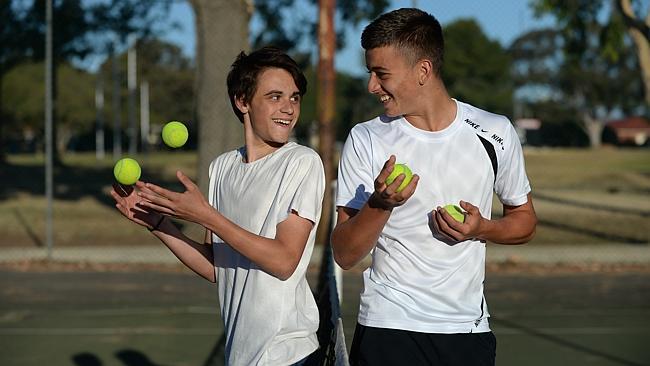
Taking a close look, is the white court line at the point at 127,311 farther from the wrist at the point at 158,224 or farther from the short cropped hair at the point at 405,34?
the short cropped hair at the point at 405,34

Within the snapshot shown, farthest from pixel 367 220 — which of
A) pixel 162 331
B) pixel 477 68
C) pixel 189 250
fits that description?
pixel 477 68

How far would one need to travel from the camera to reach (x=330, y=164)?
595 inches

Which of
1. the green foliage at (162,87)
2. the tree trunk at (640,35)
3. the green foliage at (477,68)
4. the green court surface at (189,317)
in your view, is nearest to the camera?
the green court surface at (189,317)

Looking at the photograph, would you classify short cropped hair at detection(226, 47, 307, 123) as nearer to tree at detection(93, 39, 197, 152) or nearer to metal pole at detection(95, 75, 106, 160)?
metal pole at detection(95, 75, 106, 160)

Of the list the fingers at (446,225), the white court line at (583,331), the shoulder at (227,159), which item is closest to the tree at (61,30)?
the white court line at (583,331)

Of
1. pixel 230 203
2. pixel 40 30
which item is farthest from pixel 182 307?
pixel 40 30

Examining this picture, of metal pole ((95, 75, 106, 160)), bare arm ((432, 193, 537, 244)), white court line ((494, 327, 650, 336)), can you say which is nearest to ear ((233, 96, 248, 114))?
bare arm ((432, 193, 537, 244))

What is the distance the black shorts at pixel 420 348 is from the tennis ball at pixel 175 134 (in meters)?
0.87

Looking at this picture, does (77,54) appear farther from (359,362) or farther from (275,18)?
(359,362)

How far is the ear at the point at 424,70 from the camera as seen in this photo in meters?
3.45

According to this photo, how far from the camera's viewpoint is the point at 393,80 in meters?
3.41

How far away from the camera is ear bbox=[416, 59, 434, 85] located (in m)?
3.45

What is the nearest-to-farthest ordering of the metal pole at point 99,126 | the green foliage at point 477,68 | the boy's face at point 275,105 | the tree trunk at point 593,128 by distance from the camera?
the boy's face at point 275,105 → the green foliage at point 477,68 → the metal pole at point 99,126 → the tree trunk at point 593,128

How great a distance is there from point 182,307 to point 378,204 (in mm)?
8281
